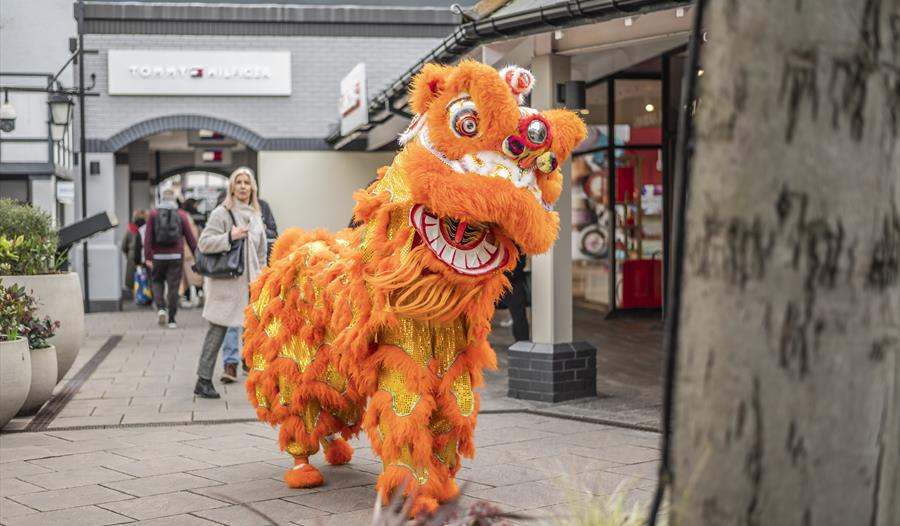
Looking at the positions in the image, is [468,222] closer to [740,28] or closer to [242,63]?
[740,28]

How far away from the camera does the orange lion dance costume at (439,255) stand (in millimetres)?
4359

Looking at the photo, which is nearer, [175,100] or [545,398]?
[545,398]

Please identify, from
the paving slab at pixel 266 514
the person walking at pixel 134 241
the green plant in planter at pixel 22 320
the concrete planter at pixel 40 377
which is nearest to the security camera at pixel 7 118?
the person walking at pixel 134 241

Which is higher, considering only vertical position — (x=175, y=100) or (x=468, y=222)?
(x=175, y=100)

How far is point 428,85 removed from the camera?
4.51m

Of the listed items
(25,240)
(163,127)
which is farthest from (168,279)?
(25,240)

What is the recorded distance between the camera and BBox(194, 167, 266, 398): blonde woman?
8.52m

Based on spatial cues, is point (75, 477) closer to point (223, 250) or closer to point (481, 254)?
point (481, 254)

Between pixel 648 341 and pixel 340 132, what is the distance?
7.03 m

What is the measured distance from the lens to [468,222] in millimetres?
4363

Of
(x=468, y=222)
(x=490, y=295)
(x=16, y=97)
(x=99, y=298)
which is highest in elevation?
(x=16, y=97)

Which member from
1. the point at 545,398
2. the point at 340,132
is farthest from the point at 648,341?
the point at 340,132

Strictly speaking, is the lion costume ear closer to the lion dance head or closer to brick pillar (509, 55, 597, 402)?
the lion dance head

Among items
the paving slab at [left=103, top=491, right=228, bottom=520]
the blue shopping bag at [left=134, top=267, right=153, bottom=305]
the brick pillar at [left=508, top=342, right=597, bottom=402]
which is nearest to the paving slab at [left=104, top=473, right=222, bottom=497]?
the paving slab at [left=103, top=491, right=228, bottom=520]
